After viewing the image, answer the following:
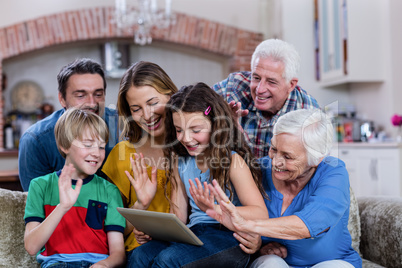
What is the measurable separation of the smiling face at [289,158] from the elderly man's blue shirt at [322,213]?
71 mm

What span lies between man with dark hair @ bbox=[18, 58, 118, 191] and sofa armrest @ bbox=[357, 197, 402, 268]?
1.26 meters

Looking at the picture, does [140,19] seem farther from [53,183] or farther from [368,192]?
[53,183]

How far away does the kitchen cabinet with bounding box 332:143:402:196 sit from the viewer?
3.93m

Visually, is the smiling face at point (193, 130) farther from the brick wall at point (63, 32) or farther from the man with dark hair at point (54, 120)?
the brick wall at point (63, 32)

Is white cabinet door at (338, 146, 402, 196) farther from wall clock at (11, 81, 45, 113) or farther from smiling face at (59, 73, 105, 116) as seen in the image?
wall clock at (11, 81, 45, 113)

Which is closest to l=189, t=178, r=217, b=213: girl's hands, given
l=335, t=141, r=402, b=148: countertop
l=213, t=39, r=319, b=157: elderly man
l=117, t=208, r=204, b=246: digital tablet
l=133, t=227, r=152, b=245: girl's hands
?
l=117, t=208, r=204, b=246: digital tablet

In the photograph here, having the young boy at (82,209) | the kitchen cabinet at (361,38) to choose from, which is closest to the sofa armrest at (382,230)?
the young boy at (82,209)

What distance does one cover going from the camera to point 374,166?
414 cm

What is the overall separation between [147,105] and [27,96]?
179 inches

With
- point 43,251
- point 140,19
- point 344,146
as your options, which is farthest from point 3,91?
point 43,251

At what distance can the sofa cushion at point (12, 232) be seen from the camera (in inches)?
72.0

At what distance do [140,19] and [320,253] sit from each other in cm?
384

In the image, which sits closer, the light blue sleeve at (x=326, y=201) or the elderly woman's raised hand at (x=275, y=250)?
→ the light blue sleeve at (x=326, y=201)

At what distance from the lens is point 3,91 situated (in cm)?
588
